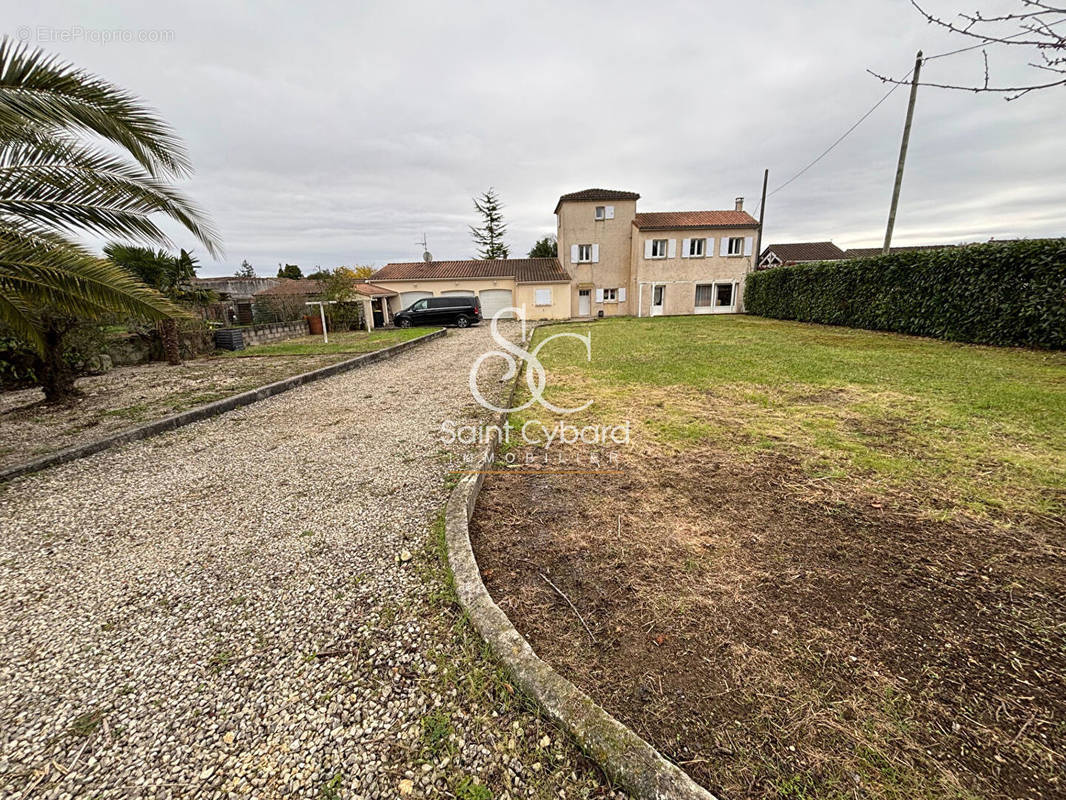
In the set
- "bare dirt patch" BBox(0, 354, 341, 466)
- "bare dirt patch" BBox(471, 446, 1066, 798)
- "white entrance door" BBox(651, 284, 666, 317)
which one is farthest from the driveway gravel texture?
"white entrance door" BBox(651, 284, 666, 317)

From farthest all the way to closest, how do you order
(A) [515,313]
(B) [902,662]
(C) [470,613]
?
(A) [515,313], (C) [470,613], (B) [902,662]

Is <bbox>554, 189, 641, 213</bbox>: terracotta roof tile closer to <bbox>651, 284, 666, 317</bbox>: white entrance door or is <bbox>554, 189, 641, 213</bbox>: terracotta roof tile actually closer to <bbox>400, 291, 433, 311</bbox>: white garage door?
<bbox>651, 284, 666, 317</bbox>: white entrance door

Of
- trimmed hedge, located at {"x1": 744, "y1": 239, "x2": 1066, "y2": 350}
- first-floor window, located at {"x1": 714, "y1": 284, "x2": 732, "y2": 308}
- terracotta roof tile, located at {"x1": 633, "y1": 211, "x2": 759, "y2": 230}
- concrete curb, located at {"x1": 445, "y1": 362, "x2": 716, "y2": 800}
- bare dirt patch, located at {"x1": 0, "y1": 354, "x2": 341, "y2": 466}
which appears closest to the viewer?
concrete curb, located at {"x1": 445, "y1": 362, "x2": 716, "y2": 800}

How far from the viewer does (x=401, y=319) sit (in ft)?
71.2

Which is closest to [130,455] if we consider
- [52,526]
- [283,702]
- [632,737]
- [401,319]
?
[52,526]

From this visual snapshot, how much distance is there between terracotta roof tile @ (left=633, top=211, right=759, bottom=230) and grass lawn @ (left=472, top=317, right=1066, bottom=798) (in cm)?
2249

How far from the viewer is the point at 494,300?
25797 millimetres

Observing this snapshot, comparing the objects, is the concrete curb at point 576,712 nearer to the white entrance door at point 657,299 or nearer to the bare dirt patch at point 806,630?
the bare dirt patch at point 806,630

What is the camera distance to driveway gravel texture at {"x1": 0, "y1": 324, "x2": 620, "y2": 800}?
1.43m

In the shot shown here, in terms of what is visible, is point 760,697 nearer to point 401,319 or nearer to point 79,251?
point 79,251

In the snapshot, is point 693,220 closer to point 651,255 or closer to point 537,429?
point 651,255

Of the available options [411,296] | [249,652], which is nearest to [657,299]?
[411,296]

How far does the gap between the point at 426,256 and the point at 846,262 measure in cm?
2489

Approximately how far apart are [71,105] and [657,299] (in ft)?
85.0
